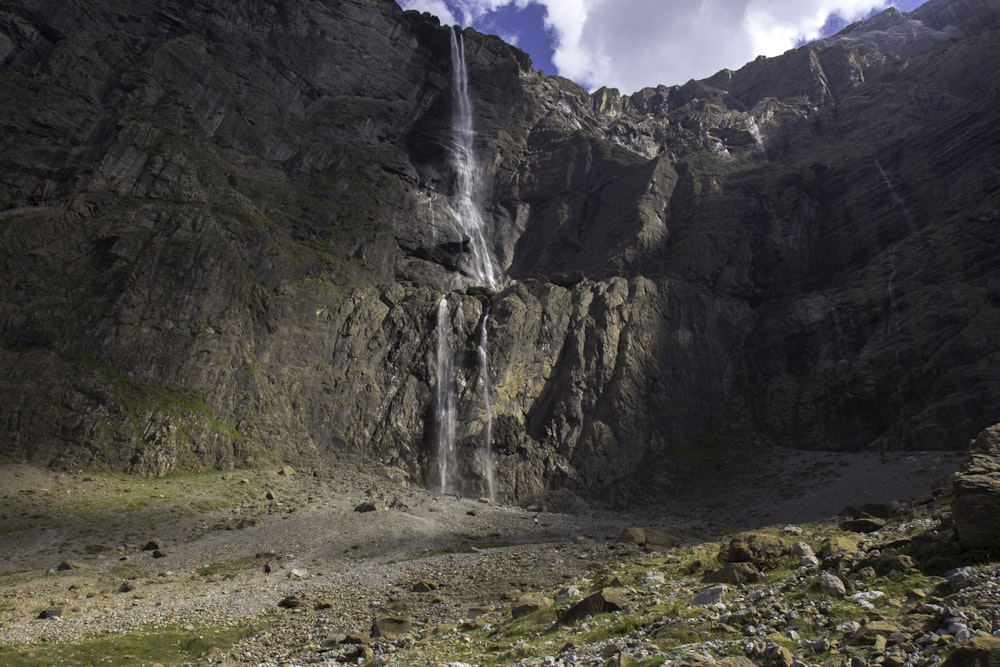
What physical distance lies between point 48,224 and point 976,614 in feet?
273

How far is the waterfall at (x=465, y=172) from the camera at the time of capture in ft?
346

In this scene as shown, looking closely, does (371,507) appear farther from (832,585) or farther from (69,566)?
(832,585)

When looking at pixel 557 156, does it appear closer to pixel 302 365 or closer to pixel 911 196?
pixel 911 196

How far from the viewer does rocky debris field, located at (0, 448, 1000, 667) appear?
1441 cm

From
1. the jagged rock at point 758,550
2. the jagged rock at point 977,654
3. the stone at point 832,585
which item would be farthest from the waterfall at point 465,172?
the jagged rock at point 977,654

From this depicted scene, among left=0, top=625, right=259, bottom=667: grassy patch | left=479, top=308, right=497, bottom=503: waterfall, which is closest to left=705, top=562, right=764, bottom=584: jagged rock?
left=0, top=625, right=259, bottom=667: grassy patch

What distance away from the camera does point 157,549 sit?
4312 cm

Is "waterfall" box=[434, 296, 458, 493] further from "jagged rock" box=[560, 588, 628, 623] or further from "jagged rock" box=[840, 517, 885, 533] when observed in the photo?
"jagged rock" box=[560, 588, 628, 623]

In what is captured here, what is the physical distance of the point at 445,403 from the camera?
244ft

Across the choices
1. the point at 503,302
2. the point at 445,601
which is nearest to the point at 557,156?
the point at 503,302

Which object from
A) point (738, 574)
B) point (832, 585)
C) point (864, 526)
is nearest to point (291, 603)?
point (738, 574)

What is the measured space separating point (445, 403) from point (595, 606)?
54.8 metres

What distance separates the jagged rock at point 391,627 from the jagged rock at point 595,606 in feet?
22.7

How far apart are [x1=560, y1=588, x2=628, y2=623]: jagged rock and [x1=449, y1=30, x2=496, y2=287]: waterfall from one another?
82365mm
